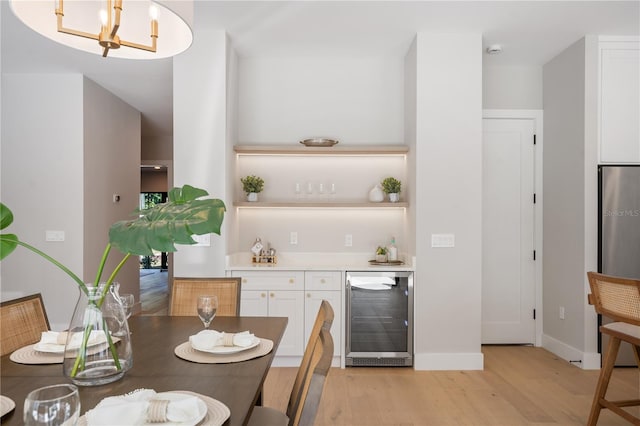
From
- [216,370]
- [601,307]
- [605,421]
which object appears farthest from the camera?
[605,421]

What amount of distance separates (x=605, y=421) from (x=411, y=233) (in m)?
1.92

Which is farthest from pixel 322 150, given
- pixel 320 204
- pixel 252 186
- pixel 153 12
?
pixel 153 12

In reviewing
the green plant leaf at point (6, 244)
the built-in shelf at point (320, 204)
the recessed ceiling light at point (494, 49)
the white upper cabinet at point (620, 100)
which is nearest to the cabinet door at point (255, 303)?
the built-in shelf at point (320, 204)

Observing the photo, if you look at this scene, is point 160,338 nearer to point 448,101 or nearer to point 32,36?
point 448,101

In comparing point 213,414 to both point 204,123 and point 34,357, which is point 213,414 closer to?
point 34,357

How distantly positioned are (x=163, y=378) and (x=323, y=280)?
2.47 meters

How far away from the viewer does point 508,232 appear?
4.46m

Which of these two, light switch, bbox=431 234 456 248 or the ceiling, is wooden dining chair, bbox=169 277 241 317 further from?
the ceiling

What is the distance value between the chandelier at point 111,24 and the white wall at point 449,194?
2.43 metres

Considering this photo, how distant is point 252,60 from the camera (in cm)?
441

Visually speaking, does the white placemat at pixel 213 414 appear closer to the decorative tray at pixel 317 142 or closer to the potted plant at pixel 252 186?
the potted plant at pixel 252 186

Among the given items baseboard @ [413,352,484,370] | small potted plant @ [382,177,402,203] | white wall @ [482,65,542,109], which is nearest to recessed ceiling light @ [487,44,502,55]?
white wall @ [482,65,542,109]

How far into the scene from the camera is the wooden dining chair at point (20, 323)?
1.82 m

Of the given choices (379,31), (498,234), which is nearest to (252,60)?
(379,31)
